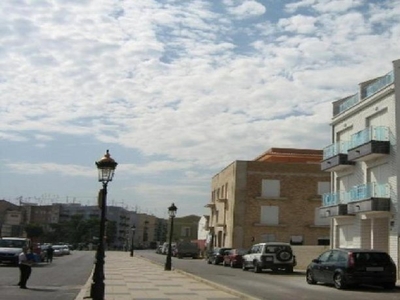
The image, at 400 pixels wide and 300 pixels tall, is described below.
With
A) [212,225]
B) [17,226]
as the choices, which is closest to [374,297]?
[212,225]

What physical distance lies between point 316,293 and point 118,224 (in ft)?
481

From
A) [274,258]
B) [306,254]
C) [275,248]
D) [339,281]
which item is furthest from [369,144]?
[306,254]

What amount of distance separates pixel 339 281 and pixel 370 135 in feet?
38.3

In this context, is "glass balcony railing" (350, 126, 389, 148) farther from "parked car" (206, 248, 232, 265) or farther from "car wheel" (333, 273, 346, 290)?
"parked car" (206, 248, 232, 265)

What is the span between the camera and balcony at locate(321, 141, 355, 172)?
108 ft

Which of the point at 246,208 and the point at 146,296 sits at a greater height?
the point at 246,208

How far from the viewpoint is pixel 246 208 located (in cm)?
5856

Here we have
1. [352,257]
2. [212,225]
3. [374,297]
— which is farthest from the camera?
[212,225]

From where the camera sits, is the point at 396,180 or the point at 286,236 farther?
the point at 286,236

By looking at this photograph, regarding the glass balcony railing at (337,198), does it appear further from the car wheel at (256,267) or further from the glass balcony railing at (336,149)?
the car wheel at (256,267)

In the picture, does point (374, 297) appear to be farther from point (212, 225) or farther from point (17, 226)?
point (17, 226)

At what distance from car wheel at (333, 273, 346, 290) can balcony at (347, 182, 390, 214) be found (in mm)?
8512

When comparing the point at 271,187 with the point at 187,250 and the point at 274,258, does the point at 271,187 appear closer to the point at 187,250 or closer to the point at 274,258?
the point at 187,250

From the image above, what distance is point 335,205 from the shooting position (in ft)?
110
